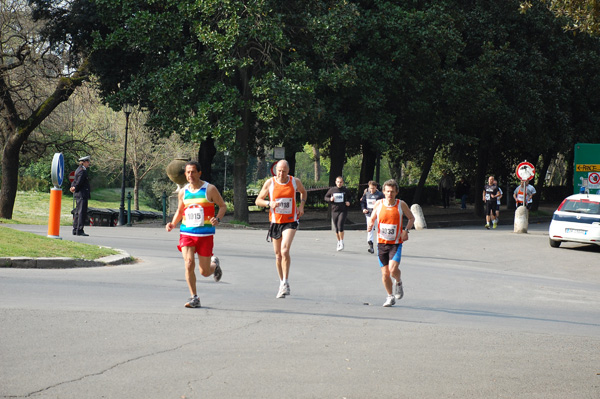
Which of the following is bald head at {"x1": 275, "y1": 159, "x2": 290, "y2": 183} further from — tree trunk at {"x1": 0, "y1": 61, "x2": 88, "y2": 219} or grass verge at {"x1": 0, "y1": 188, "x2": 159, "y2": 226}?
grass verge at {"x1": 0, "y1": 188, "x2": 159, "y2": 226}

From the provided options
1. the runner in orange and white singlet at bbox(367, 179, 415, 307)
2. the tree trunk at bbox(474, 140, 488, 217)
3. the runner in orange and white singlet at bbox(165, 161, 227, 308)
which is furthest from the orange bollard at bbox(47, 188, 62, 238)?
the tree trunk at bbox(474, 140, 488, 217)

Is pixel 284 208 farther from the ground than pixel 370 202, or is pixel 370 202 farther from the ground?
pixel 370 202

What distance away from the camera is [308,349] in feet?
23.0

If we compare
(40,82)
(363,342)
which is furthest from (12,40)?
(363,342)

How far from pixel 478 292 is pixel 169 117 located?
17093mm

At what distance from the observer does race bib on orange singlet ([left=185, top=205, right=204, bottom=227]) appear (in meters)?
9.21

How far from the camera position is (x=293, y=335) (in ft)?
25.2

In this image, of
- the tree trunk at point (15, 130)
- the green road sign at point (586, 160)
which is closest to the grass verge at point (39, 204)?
the tree trunk at point (15, 130)

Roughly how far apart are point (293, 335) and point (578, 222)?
16.2 metres

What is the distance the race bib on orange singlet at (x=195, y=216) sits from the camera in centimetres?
921

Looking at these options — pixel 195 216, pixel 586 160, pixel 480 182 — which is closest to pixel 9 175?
pixel 195 216

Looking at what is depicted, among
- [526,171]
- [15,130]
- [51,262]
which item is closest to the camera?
[51,262]

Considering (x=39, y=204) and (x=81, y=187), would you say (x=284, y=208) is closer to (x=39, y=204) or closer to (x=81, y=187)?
(x=81, y=187)

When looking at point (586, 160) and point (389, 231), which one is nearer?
point (389, 231)
